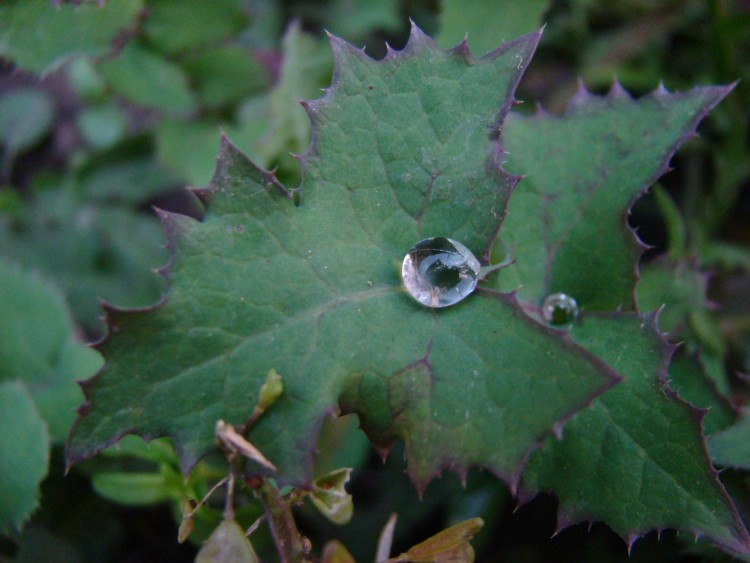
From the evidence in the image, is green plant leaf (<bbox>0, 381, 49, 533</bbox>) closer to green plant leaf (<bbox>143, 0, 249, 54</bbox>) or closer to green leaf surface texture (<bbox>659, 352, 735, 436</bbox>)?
green plant leaf (<bbox>143, 0, 249, 54</bbox>)

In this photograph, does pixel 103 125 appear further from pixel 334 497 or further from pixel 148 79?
pixel 334 497

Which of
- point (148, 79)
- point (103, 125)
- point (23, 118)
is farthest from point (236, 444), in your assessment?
point (23, 118)

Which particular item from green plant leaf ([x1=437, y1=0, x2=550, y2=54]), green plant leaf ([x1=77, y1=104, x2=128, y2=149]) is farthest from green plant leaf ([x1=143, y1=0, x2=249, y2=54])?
green plant leaf ([x1=437, y1=0, x2=550, y2=54])

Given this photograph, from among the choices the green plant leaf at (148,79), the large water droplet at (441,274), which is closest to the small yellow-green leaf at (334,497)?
the large water droplet at (441,274)

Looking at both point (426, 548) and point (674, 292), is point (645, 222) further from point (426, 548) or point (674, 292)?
point (426, 548)

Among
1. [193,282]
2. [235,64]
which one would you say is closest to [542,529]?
[193,282]

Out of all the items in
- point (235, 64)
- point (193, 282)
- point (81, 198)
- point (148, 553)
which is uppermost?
point (193, 282)

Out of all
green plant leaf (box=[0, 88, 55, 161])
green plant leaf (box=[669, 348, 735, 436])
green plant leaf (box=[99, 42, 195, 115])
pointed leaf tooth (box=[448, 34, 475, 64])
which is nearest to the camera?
pointed leaf tooth (box=[448, 34, 475, 64])

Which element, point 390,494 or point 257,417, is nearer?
point 257,417
